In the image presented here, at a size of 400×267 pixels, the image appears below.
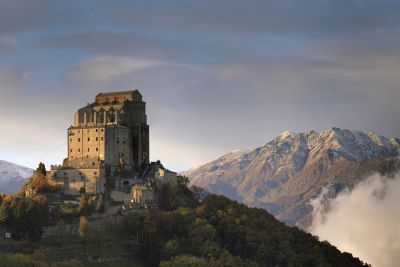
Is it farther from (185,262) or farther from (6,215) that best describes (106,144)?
(185,262)

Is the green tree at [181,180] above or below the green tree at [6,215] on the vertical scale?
above

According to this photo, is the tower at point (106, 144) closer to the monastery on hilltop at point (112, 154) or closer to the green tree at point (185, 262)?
the monastery on hilltop at point (112, 154)

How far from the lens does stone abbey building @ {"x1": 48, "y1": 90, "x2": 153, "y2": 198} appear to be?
177 metres

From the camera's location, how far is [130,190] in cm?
17812

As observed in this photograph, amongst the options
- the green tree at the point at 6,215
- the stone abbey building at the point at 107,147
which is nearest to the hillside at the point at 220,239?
the stone abbey building at the point at 107,147

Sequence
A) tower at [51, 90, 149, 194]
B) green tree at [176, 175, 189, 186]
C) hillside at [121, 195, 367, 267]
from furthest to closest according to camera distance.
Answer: green tree at [176, 175, 189, 186] < tower at [51, 90, 149, 194] < hillside at [121, 195, 367, 267]

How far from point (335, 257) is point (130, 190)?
46250mm

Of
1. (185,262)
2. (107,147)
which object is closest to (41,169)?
(107,147)

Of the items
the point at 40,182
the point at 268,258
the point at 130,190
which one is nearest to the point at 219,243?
the point at 268,258

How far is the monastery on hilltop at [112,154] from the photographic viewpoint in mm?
176625

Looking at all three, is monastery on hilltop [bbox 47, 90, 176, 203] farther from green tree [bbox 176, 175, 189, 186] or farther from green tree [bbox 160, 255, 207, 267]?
green tree [bbox 160, 255, 207, 267]

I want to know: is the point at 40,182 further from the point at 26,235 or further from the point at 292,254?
the point at 292,254

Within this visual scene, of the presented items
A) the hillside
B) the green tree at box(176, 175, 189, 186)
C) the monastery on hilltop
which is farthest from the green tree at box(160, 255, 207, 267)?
the green tree at box(176, 175, 189, 186)

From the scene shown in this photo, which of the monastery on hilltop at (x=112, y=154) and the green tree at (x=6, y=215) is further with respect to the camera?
the monastery on hilltop at (x=112, y=154)
